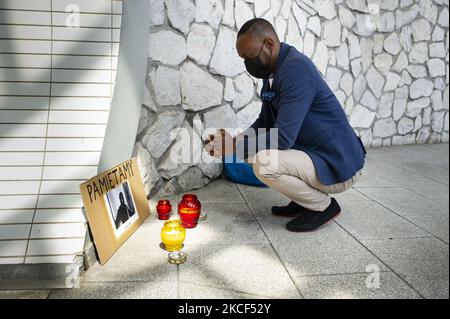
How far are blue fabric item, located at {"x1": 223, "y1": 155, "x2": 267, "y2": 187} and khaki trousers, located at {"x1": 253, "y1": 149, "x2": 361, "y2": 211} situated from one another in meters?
0.86

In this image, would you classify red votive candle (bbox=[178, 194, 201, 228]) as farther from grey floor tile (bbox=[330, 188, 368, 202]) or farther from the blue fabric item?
grey floor tile (bbox=[330, 188, 368, 202])

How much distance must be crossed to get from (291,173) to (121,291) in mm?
1053

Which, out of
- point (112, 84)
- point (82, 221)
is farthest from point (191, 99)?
point (82, 221)

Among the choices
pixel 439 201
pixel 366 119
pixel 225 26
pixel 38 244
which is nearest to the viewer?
pixel 38 244

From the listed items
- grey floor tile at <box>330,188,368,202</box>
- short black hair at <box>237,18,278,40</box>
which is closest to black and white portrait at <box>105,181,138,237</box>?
short black hair at <box>237,18,278,40</box>

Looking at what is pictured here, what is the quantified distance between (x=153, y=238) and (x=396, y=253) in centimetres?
122

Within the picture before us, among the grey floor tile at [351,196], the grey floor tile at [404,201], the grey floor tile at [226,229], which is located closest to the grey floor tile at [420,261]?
the grey floor tile at [404,201]

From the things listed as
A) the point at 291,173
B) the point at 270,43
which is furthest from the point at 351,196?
the point at 270,43

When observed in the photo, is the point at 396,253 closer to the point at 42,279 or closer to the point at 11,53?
the point at 42,279

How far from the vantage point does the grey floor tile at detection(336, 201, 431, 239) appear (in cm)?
202

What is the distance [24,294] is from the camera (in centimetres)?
135

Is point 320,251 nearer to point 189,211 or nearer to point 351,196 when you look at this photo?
point 189,211

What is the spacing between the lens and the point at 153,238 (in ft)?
6.20

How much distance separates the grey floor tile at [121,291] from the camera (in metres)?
1.36
